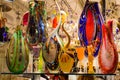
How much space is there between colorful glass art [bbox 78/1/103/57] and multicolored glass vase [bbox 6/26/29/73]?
0.38 metres

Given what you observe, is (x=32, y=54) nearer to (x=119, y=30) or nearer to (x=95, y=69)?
(x=95, y=69)

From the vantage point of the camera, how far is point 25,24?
174 centimetres

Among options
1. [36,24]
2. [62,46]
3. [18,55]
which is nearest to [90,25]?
[62,46]

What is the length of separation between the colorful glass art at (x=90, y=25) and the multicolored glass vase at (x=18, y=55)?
38 centimetres

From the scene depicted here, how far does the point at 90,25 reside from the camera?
1.59 metres

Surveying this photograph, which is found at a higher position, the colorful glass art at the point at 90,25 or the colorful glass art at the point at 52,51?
the colorful glass art at the point at 90,25

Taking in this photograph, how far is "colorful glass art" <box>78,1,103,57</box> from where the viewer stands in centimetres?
157

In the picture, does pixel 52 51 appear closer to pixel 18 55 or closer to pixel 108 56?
pixel 18 55

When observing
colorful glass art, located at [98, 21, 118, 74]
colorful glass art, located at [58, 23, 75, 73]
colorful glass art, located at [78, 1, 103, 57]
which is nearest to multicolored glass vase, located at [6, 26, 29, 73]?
colorful glass art, located at [58, 23, 75, 73]

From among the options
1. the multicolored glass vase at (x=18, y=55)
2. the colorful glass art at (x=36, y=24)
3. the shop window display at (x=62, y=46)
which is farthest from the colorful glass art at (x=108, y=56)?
the multicolored glass vase at (x=18, y=55)

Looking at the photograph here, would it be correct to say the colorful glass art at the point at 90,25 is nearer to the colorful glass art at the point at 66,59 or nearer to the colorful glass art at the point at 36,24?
the colorful glass art at the point at 66,59

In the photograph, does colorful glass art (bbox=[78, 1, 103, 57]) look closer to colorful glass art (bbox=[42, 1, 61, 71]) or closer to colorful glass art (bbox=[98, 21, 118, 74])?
colorful glass art (bbox=[98, 21, 118, 74])

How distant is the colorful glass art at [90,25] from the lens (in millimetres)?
1573

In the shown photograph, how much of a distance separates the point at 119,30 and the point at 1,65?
87 cm
